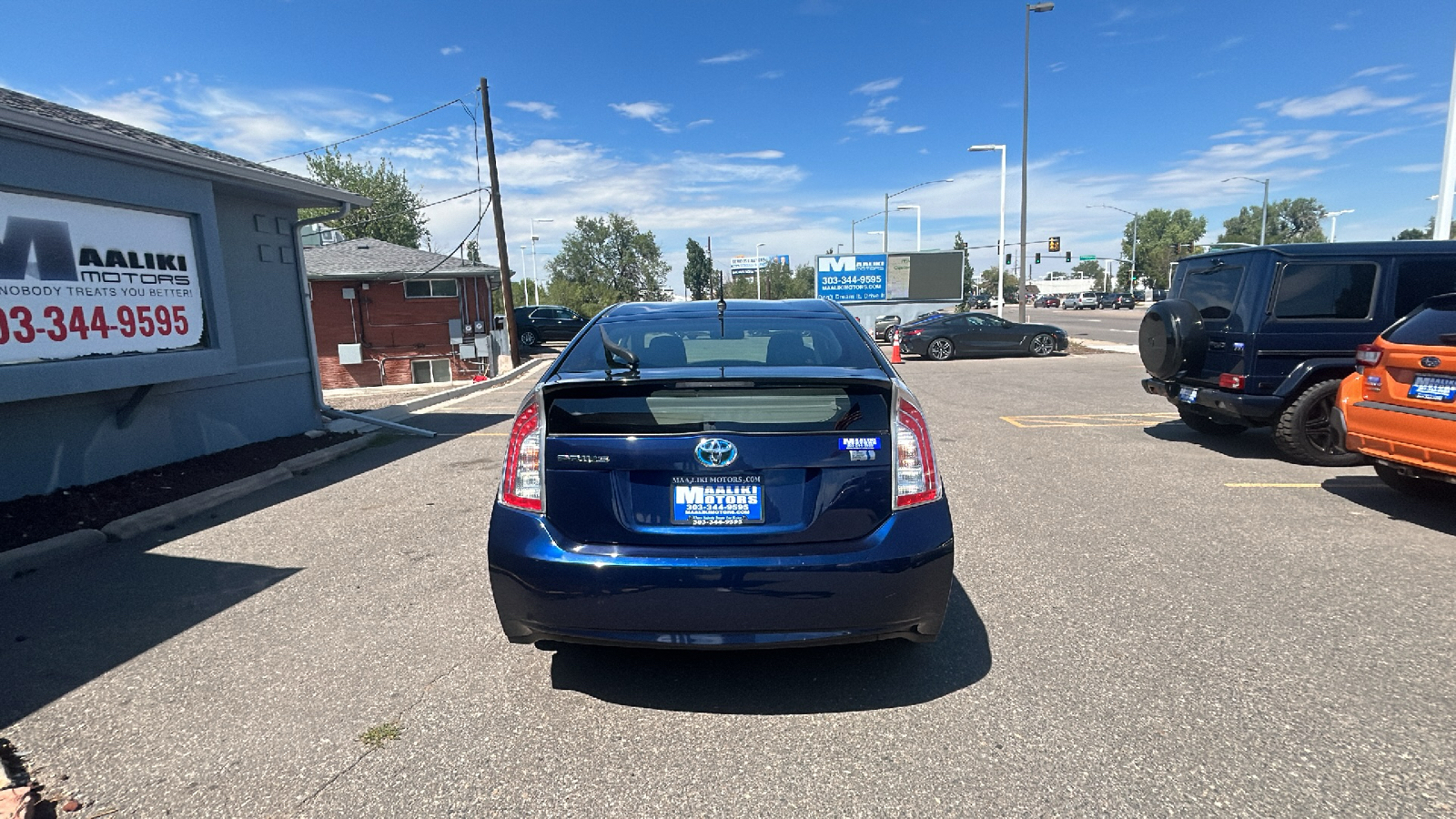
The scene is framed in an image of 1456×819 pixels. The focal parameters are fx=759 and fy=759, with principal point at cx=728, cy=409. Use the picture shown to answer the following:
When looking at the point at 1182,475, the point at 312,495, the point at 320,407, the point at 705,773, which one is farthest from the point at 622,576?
the point at 320,407

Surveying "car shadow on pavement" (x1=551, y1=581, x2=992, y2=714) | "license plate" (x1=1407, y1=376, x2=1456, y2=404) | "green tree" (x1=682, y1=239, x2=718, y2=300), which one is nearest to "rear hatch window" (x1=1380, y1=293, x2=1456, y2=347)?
"license plate" (x1=1407, y1=376, x2=1456, y2=404)

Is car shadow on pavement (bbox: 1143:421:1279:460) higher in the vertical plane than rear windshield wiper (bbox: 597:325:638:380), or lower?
lower

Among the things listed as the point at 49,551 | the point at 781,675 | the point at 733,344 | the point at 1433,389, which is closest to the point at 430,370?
the point at 49,551

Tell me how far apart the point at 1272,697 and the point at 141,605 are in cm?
552

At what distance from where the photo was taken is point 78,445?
6484mm

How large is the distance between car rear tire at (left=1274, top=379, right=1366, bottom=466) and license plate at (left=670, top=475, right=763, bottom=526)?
6.55 metres

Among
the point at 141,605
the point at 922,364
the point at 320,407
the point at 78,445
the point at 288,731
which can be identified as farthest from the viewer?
the point at 922,364

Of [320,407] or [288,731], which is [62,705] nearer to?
[288,731]

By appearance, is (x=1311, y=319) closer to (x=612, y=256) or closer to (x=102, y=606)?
(x=102, y=606)

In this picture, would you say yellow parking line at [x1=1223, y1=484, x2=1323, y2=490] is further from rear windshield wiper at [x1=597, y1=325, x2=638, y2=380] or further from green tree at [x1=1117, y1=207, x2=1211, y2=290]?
green tree at [x1=1117, y1=207, x2=1211, y2=290]

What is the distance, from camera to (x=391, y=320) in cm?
2166

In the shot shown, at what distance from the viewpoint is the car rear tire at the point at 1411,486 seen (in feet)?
19.1

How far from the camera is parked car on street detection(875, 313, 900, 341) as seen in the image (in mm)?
28766

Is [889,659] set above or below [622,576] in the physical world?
below
